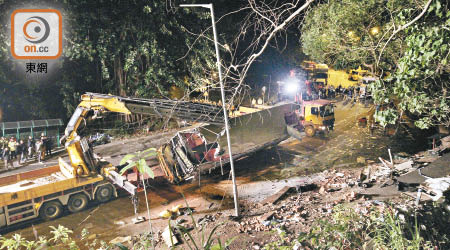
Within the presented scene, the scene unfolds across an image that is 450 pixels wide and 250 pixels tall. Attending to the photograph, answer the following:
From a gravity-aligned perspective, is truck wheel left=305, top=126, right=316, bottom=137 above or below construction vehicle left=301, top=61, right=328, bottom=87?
below

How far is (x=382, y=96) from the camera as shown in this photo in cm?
592

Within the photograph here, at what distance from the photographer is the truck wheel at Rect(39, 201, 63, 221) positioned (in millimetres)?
8946

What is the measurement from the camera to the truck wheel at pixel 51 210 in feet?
29.4

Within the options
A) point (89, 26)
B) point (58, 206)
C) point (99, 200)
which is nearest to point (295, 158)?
point (99, 200)

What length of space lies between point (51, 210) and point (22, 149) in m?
8.99

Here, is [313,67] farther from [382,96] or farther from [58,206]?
[58,206]

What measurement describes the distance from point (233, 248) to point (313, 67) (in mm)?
27272

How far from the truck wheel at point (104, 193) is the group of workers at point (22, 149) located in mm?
7761

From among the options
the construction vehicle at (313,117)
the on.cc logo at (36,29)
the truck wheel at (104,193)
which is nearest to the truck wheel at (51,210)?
the truck wheel at (104,193)

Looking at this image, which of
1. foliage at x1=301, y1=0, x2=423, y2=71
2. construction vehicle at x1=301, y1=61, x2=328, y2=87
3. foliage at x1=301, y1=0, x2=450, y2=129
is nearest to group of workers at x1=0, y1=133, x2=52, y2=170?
foliage at x1=301, y1=0, x2=423, y2=71

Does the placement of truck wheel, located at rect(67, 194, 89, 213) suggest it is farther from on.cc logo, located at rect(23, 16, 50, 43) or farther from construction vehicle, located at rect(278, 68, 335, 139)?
on.cc logo, located at rect(23, 16, 50, 43)

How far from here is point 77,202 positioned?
31.4 feet

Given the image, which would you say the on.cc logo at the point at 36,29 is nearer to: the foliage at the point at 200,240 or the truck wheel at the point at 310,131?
the foliage at the point at 200,240

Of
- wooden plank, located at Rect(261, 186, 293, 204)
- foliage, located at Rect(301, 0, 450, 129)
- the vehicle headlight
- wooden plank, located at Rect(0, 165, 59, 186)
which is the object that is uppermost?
the vehicle headlight
